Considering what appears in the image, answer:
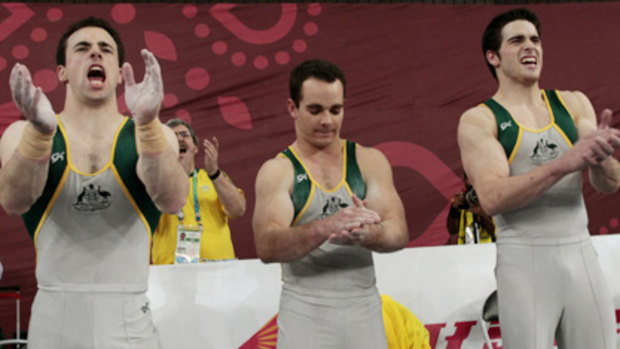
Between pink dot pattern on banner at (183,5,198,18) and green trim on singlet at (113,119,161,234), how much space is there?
5.95 meters

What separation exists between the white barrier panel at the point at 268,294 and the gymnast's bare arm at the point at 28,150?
182cm

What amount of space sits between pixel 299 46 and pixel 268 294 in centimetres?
499

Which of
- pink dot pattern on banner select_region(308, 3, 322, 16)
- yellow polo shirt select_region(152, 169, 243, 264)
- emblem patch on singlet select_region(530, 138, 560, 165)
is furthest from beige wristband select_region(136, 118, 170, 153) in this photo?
pink dot pattern on banner select_region(308, 3, 322, 16)

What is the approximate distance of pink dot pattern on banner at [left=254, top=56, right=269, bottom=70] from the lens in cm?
890

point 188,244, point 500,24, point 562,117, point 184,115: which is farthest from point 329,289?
point 184,115

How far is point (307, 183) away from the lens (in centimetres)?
342

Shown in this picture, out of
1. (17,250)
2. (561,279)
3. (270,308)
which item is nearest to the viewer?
(561,279)

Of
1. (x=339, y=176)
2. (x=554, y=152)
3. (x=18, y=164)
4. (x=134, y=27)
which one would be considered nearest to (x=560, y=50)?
(x=134, y=27)

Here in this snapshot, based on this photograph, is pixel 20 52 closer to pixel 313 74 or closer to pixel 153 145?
pixel 313 74

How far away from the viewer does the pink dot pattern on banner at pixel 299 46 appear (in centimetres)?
905

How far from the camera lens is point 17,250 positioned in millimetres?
8047

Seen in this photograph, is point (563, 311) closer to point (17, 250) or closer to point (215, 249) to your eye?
point (215, 249)

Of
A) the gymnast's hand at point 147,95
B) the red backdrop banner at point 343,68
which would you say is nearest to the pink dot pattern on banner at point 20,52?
the red backdrop banner at point 343,68

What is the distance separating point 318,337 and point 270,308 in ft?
4.90
